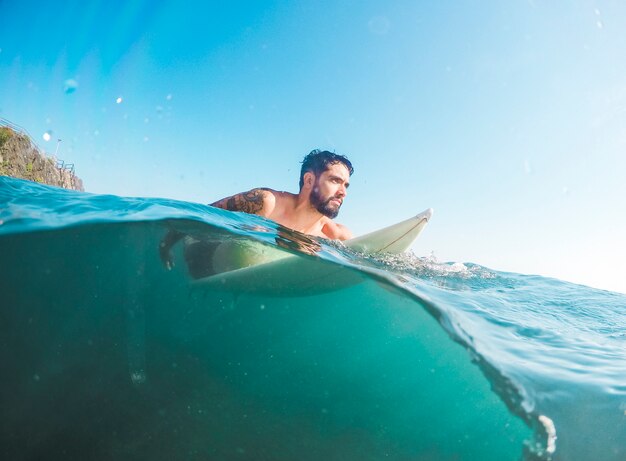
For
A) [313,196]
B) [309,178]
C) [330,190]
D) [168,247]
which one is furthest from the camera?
[309,178]

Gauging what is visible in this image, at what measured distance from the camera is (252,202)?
243 inches

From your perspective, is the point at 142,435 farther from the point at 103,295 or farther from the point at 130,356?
the point at 103,295

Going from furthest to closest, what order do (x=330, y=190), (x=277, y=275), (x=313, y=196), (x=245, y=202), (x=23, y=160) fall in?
(x=23, y=160) → (x=313, y=196) → (x=330, y=190) → (x=245, y=202) → (x=277, y=275)

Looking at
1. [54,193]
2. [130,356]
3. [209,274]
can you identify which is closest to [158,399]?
[130,356]

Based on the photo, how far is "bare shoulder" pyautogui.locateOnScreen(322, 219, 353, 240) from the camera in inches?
290

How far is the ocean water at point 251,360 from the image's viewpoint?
3660 millimetres

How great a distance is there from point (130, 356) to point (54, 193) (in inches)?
113

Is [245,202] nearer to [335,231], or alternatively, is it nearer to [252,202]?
[252,202]

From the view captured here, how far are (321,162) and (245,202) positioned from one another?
5.98ft

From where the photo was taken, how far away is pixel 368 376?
4719 millimetres

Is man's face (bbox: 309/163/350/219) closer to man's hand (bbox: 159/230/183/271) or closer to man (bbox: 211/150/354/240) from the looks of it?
man (bbox: 211/150/354/240)

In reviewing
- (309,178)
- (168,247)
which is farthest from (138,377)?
(309,178)

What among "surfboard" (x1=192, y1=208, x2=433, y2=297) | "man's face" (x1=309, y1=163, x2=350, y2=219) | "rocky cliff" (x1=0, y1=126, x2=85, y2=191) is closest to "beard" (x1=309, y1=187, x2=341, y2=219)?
"man's face" (x1=309, y1=163, x2=350, y2=219)

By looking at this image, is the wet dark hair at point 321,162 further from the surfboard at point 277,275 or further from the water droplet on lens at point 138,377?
the water droplet on lens at point 138,377
